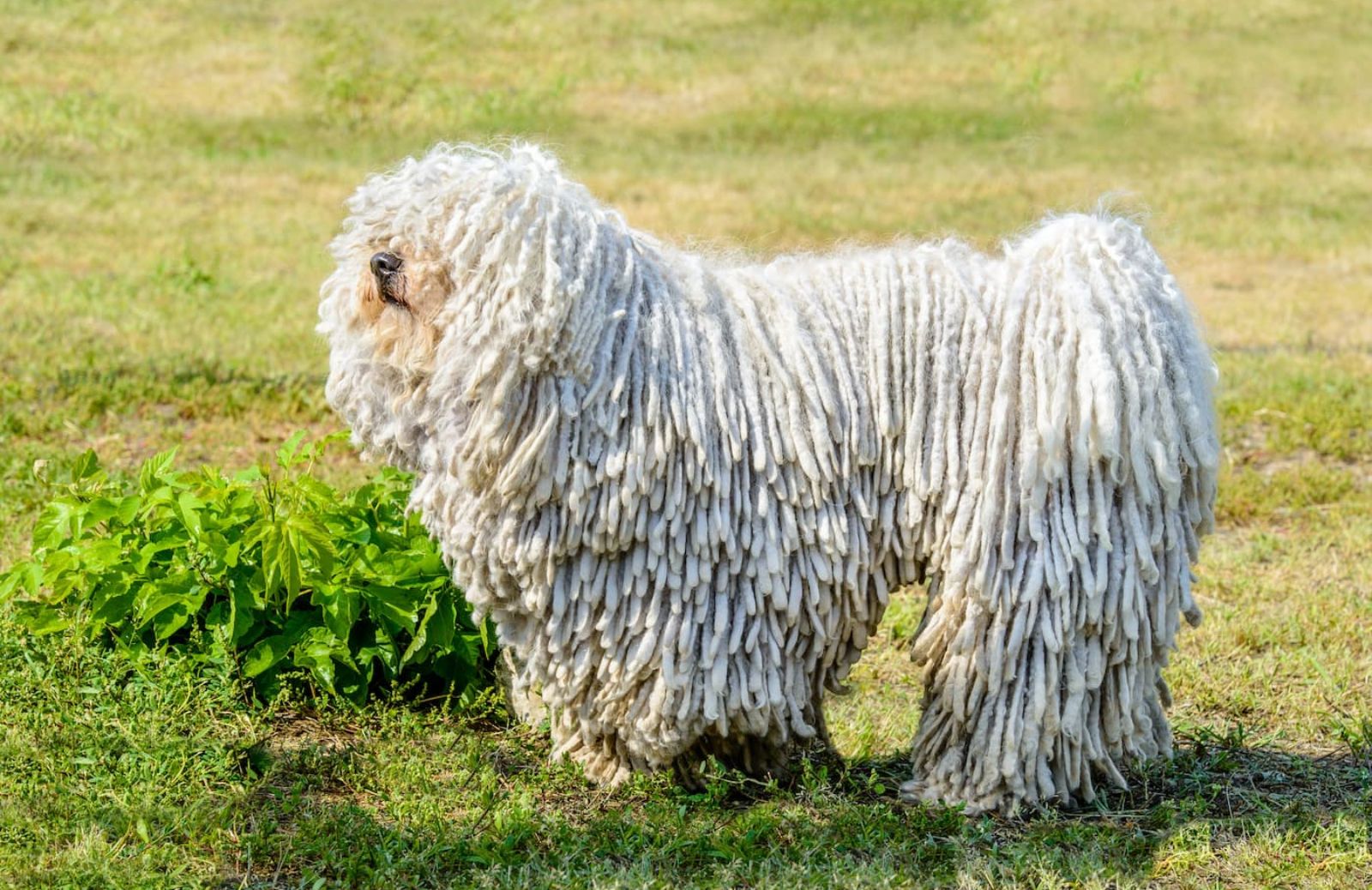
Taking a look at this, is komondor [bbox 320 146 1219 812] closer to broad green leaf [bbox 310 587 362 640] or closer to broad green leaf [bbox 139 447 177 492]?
broad green leaf [bbox 310 587 362 640]

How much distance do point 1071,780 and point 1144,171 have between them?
11.6 metres

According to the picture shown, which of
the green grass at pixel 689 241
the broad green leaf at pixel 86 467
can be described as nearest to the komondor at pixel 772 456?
the green grass at pixel 689 241

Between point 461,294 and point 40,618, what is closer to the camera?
point 461,294

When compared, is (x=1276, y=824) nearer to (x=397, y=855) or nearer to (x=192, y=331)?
(x=397, y=855)

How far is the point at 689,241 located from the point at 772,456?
2.71 ft

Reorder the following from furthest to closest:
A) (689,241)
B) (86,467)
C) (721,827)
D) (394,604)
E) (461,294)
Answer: (86,467), (394,604), (689,241), (721,827), (461,294)

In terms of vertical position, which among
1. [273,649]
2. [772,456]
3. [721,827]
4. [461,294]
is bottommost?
[721,827]

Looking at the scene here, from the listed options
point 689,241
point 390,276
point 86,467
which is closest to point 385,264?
point 390,276

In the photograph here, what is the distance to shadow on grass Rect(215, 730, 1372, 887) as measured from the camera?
3607mm

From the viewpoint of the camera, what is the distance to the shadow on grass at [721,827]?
3.61m

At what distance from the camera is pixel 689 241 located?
13.9ft

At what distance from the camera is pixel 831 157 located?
48.3ft

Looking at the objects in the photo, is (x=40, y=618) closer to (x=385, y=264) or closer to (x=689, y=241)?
(x=385, y=264)

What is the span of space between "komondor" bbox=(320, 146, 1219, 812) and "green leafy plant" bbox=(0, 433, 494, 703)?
2.05 ft
